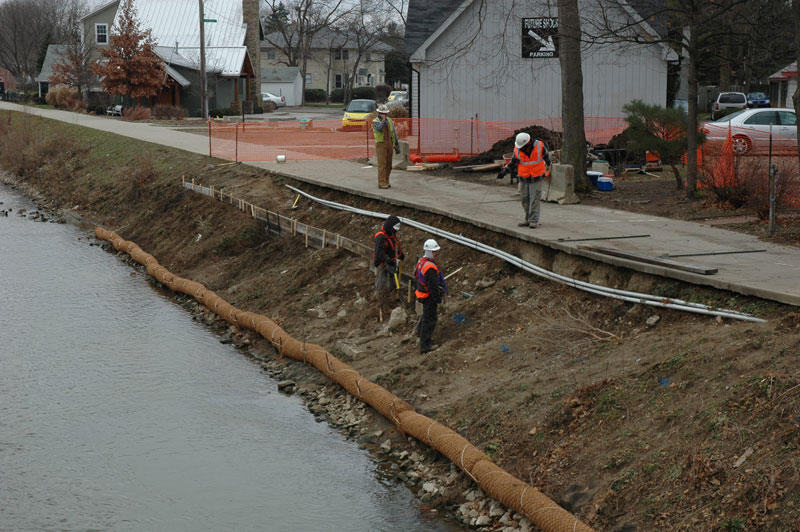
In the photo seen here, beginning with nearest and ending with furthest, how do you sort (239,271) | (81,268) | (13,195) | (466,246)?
(466,246), (239,271), (81,268), (13,195)

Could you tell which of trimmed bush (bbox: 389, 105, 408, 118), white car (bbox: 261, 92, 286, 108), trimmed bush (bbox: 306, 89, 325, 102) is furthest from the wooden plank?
trimmed bush (bbox: 306, 89, 325, 102)

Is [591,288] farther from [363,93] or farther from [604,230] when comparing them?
[363,93]

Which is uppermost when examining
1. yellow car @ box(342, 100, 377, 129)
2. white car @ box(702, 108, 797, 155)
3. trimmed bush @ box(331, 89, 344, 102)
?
trimmed bush @ box(331, 89, 344, 102)

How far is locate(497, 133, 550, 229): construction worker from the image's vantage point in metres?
15.6

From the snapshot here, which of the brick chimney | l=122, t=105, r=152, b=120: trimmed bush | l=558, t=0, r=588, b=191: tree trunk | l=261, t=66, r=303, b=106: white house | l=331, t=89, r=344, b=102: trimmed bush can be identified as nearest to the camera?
l=558, t=0, r=588, b=191: tree trunk

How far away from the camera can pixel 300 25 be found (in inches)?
3410

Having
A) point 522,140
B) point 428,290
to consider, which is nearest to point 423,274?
point 428,290

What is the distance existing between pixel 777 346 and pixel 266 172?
18.6m

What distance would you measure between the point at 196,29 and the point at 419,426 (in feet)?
187

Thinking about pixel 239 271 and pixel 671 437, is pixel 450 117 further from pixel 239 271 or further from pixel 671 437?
pixel 671 437

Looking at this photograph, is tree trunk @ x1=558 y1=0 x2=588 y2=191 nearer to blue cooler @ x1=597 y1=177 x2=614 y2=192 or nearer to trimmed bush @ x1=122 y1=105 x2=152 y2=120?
blue cooler @ x1=597 y1=177 x2=614 y2=192

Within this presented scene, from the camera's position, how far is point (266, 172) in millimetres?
26312

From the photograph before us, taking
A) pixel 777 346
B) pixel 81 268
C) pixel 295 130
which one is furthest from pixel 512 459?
pixel 295 130

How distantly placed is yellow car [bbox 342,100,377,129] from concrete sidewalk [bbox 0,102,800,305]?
17.8 metres
